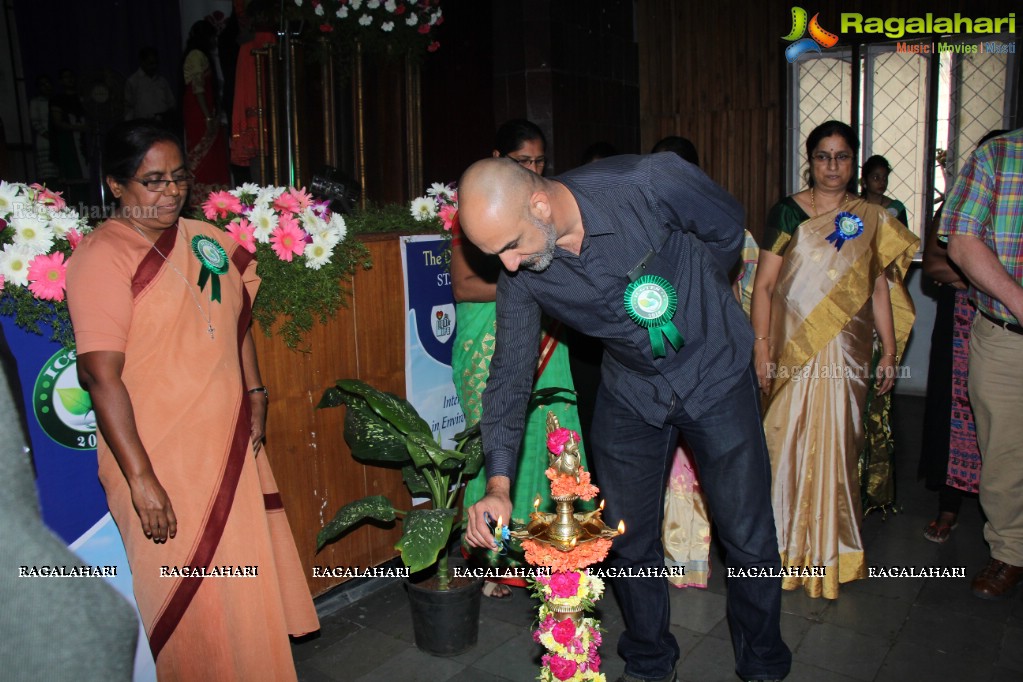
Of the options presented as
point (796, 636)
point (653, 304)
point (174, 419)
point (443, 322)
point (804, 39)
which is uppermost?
point (804, 39)

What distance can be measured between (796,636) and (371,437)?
5.78ft

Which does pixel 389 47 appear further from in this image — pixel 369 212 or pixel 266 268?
pixel 266 268

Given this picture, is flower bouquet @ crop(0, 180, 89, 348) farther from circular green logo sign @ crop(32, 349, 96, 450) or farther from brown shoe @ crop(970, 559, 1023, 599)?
brown shoe @ crop(970, 559, 1023, 599)

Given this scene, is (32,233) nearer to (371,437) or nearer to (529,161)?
(371,437)

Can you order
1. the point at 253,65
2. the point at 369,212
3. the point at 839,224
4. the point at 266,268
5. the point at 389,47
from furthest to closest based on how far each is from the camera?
the point at 253,65, the point at 389,47, the point at 369,212, the point at 839,224, the point at 266,268

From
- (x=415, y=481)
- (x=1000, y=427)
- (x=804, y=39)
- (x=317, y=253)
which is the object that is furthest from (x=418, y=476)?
(x=804, y=39)

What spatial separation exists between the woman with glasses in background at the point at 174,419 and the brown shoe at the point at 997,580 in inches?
106

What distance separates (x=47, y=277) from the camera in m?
2.23

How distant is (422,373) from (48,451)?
1.61 m

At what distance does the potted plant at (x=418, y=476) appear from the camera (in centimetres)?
280

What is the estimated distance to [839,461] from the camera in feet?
10.6

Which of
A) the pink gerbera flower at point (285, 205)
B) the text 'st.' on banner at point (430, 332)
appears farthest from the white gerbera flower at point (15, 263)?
the text 'st.' on banner at point (430, 332)

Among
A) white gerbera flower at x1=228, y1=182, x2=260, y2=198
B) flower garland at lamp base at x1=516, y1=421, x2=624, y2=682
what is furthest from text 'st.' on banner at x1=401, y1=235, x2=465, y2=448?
flower garland at lamp base at x1=516, y1=421, x2=624, y2=682

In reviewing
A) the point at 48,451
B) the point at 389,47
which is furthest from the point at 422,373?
the point at 389,47
